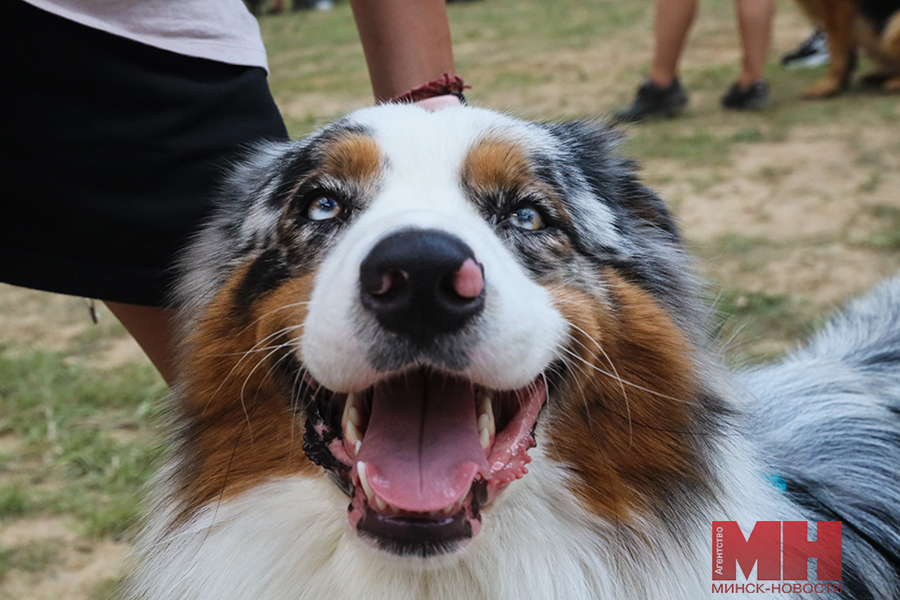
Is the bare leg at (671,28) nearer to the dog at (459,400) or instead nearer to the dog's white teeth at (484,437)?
the dog at (459,400)

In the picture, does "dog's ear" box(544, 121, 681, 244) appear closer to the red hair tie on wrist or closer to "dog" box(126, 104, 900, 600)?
"dog" box(126, 104, 900, 600)

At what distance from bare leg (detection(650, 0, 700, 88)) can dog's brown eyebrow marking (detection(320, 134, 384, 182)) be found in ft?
21.2

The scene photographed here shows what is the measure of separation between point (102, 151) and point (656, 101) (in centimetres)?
716

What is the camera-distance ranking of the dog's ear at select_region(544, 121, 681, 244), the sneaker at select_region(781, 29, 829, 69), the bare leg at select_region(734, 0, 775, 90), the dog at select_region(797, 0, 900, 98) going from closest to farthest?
the dog's ear at select_region(544, 121, 681, 244) < the bare leg at select_region(734, 0, 775, 90) < the dog at select_region(797, 0, 900, 98) < the sneaker at select_region(781, 29, 829, 69)

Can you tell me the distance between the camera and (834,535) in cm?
227

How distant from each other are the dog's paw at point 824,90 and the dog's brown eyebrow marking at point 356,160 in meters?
8.37

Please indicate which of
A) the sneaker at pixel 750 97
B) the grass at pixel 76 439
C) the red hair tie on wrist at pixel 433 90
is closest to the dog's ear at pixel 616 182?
the red hair tie on wrist at pixel 433 90

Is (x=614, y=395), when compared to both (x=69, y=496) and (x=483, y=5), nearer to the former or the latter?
(x=69, y=496)

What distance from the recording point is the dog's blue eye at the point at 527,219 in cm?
215

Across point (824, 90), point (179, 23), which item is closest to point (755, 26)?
point (824, 90)

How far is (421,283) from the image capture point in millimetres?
1634

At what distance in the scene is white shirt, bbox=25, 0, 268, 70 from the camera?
2.20 meters

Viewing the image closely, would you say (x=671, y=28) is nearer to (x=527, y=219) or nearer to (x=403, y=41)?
(x=403, y=41)

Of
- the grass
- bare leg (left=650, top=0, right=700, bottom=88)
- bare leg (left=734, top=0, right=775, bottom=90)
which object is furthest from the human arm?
bare leg (left=734, top=0, right=775, bottom=90)
